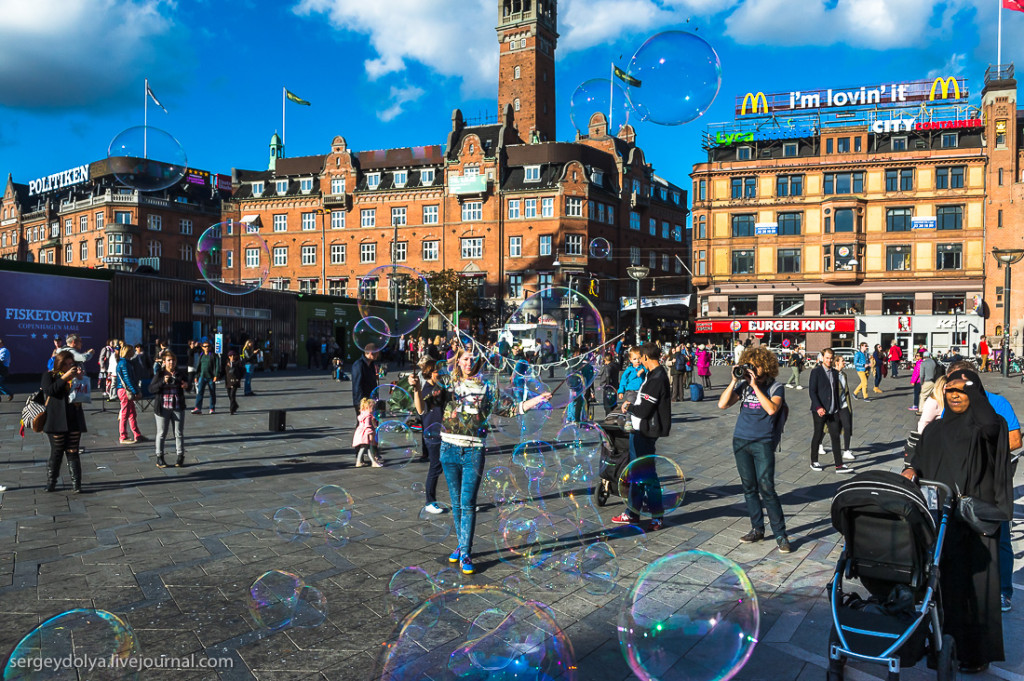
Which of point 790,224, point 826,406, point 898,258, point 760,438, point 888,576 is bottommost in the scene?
point 888,576

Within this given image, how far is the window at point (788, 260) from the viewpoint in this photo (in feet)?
165

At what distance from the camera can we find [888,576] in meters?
3.65

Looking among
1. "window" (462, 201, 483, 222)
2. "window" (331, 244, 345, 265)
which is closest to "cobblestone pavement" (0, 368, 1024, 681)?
"window" (462, 201, 483, 222)

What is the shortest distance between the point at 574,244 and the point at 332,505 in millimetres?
50359

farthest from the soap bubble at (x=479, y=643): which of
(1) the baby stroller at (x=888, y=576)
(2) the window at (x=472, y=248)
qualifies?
(2) the window at (x=472, y=248)

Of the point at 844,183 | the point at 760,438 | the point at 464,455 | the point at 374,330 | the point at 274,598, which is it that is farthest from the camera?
the point at 844,183

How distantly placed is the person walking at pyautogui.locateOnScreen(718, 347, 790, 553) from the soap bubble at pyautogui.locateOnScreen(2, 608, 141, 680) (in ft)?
16.4

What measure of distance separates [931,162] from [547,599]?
51984 millimetres

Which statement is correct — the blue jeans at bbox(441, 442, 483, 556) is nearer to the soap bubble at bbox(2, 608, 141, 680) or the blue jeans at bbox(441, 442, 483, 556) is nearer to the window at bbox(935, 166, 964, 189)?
the soap bubble at bbox(2, 608, 141, 680)

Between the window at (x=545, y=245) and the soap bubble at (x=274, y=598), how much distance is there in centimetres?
5212

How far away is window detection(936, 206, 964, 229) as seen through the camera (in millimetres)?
47094

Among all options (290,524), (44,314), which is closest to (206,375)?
(290,524)

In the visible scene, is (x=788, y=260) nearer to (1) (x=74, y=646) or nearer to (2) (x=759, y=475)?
(2) (x=759, y=475)

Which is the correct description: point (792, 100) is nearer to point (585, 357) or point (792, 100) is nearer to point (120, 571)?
point (585, 357)
